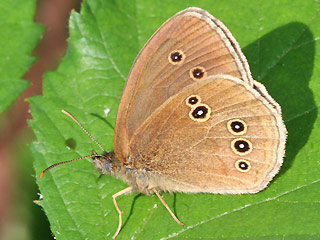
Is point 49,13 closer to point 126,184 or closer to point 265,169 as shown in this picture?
point 126,184

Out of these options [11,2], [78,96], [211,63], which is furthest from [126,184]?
[11,2]

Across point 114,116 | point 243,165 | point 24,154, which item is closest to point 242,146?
point 243,165

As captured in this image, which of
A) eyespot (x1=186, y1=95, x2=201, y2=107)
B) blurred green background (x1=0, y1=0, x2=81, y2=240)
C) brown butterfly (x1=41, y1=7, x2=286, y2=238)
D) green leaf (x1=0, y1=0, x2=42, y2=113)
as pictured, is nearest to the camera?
brown butterfly (x1=41, y1=7, x2=286, y2=238)

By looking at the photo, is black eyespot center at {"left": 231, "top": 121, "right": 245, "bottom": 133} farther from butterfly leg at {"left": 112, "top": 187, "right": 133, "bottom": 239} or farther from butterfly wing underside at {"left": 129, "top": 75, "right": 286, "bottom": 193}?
butterfly leg at {"left": 112, "top": 187, "right": 133, "bottom": 239}

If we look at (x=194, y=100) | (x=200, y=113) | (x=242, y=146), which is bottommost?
(x=242, y=146)

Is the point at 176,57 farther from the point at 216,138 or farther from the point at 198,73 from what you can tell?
the point at 216,138

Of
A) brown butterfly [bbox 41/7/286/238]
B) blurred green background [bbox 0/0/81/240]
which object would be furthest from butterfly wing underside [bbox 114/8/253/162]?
blurred green background [bbox 0/0/81/240]

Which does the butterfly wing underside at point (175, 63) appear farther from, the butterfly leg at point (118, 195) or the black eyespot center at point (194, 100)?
the butterfly leg at point (118, 195)

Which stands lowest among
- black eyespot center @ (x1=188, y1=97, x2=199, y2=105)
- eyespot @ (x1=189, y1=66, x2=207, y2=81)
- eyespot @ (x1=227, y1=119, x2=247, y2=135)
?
eyespot @ (x1=227, y1=119, x2=247, y2=135)
